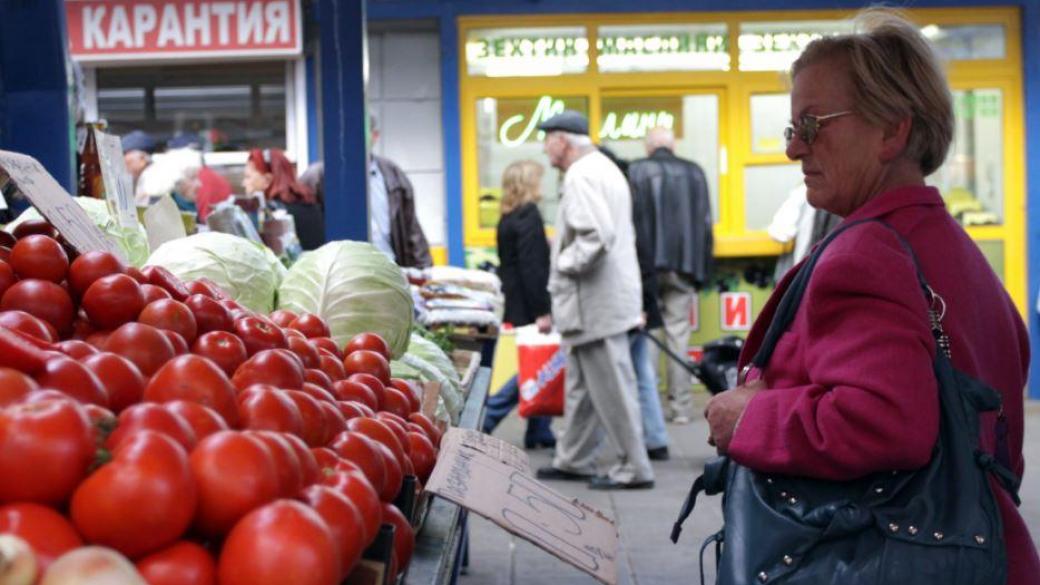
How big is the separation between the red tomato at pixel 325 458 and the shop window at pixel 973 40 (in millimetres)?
11518

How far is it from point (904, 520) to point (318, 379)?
1086mm

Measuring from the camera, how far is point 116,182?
4250mm

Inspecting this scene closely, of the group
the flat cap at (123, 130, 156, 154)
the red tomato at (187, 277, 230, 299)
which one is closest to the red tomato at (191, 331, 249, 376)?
the red tomato at (187, 277, 230, 299)

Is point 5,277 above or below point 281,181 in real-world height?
below

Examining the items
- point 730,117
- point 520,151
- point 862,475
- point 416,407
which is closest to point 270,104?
point 520,151

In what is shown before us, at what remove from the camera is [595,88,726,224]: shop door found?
12.8 metres

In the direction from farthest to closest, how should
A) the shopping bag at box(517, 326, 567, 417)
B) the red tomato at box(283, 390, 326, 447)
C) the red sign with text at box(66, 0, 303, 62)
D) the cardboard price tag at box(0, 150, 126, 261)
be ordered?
the red sign with text at box(66, 0, 303, 62) < the shopping bag at box(517, 326, 567, 417) < the cardboard price tag at box(0, 150, 126, 261) < the red tomato at box(283, 390, 326, 447)

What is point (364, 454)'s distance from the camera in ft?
7.38

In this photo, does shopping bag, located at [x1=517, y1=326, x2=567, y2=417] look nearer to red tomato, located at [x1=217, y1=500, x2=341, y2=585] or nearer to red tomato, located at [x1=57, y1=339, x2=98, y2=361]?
red tomato, located at [x1=57, y1=339, x2=98, y2=361]

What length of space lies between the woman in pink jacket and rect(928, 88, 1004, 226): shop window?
1034cm

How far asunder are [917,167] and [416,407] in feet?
4.11

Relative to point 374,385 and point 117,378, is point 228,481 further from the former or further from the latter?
point 374,385

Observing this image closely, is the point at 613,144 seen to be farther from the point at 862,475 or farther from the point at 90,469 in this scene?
the point at 90,469

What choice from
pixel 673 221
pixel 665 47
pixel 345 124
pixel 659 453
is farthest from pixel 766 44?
pixel 345 124
